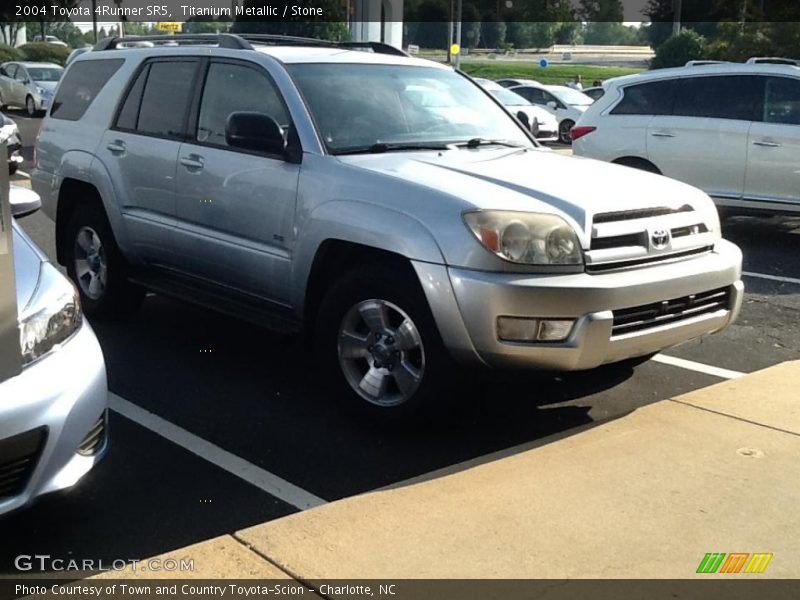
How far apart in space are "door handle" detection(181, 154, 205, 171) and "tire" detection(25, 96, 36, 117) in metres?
24.7

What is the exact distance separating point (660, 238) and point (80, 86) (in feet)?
14.8

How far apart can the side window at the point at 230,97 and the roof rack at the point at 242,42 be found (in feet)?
0.53

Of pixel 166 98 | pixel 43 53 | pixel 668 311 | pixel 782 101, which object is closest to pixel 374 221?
pixel 668 311

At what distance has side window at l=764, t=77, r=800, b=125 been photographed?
9.77 metres

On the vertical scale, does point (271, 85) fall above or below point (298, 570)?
above

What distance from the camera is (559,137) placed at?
24.7 metres

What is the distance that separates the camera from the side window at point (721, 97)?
10.0 m

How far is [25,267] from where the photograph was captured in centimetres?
392

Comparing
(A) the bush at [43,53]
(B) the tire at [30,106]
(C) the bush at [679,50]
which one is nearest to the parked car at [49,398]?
(B) the tire at [30,106]

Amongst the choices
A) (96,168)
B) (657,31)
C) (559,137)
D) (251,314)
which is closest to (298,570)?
(251,314)

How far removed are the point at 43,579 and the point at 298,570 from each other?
2.90 ft

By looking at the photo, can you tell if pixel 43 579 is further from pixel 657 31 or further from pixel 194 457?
pixel 657 31

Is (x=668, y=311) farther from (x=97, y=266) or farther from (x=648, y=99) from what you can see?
(x=648, y=99)

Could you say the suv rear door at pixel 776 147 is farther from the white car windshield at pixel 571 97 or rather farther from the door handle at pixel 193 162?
the white car windshield at pixel 571 97
